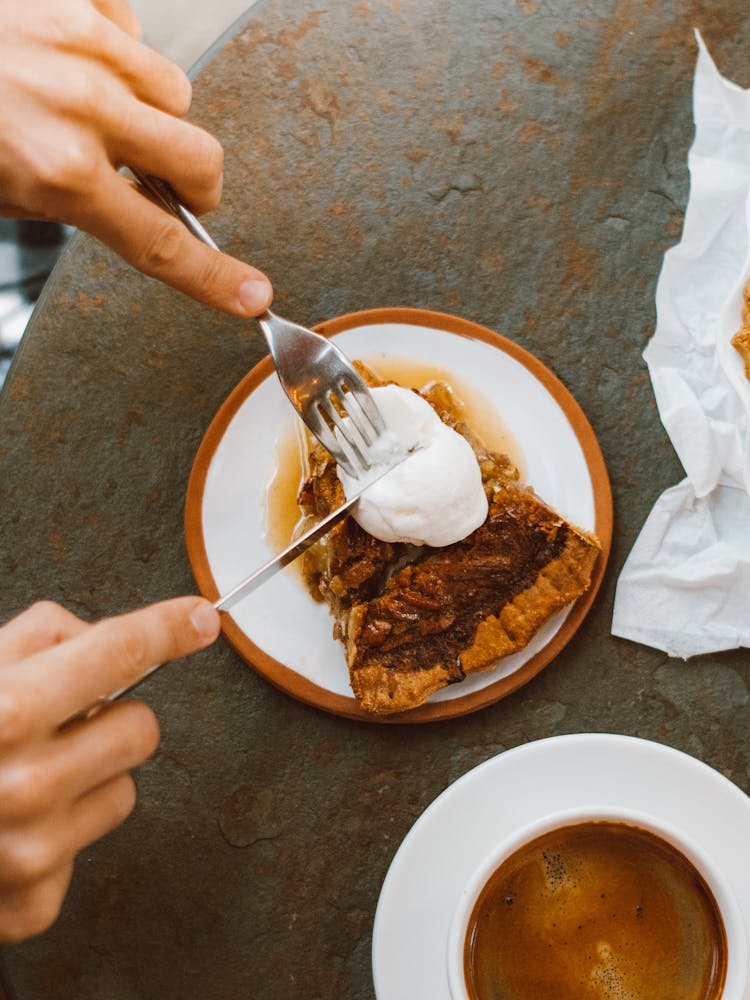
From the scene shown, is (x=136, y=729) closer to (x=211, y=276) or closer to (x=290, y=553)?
(x=290, y=553)

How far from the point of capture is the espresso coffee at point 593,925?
1.69m

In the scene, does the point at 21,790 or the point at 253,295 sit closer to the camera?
the point at 21,790

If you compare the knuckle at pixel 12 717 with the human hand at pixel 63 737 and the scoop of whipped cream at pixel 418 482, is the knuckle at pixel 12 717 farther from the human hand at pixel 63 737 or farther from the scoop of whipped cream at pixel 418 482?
the scoop of whipped cream at pixel 418 482

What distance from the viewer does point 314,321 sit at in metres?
2.13

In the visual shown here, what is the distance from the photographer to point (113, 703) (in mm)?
1430

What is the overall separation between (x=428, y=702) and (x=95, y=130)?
1.24 m

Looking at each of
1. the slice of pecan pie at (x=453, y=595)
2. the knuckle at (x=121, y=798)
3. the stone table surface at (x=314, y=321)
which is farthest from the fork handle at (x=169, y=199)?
the knuckle at (x=121, y=798)

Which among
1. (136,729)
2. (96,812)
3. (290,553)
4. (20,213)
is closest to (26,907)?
(96,812)

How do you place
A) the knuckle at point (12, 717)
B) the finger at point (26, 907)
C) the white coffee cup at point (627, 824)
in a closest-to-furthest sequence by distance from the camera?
the knuckle at point (12, 717), the finger at point (26, 907), the white coffee cup at point (627, 824)

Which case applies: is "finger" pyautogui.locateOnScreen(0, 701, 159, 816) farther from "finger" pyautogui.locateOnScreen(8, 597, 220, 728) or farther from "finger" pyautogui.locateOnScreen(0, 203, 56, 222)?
"finger" pyautogui.locateOnScreen(0, 203, 56, 222)

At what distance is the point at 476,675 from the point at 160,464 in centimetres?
84

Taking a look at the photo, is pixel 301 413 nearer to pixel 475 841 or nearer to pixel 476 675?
pixel 476 675

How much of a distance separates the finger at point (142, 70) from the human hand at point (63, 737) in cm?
81

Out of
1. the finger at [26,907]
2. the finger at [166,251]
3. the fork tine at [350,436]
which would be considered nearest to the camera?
the finger at [26,907]
